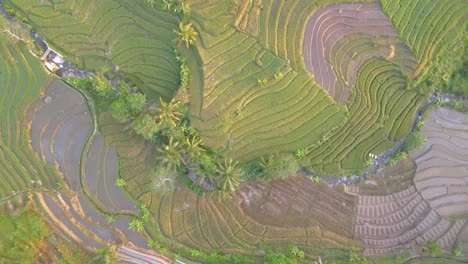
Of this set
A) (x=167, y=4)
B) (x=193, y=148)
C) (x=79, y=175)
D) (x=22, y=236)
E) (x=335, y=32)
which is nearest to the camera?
(x=22, y=236)

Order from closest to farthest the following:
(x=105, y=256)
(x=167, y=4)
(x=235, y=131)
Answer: (x=105, y=256) < (x=167, y=4) < (x=235, y=131)

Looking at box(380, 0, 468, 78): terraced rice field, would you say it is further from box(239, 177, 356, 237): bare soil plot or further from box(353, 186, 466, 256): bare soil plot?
box(239, 177, 356, 237): bare soil plot

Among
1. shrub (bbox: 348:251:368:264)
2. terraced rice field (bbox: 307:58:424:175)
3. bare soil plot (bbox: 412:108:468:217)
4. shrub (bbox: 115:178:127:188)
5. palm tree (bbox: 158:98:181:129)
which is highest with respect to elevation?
palm tree (bbox: 158:98:181:129)

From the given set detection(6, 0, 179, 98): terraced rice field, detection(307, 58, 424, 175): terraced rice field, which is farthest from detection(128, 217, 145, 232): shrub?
detection(307, 58, 424, 175): terraced rice field

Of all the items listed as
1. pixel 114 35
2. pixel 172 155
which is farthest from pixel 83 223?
pixel 114 35

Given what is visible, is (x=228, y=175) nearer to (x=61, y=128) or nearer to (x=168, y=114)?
(x=168, y=114)

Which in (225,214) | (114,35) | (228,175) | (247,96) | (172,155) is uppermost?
(114,35)

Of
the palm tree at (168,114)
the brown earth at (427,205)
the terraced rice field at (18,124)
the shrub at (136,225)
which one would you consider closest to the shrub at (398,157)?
the brown earth at (427,205)
